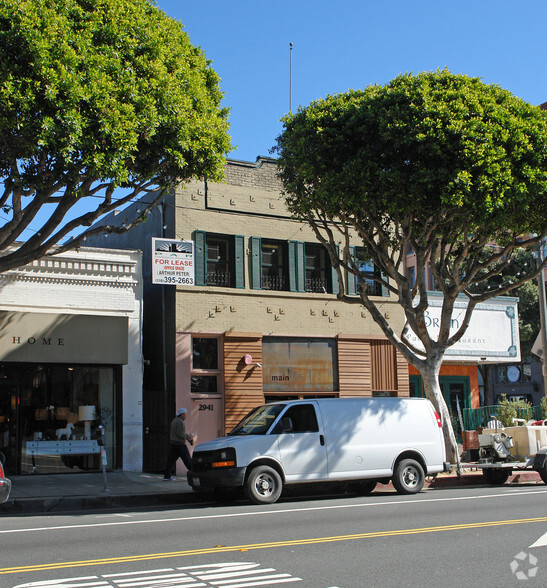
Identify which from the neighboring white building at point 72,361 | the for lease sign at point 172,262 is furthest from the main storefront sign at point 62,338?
the for lease sign at point 172,262

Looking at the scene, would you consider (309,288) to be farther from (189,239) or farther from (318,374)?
(189,239)

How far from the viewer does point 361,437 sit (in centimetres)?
1446

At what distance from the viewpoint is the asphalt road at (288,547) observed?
6848 millimetres

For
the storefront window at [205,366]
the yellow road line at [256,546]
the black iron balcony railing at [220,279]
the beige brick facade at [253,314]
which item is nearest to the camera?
the yellow road line at [256,546]

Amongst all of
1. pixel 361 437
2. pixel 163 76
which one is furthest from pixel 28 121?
pixel 361 437

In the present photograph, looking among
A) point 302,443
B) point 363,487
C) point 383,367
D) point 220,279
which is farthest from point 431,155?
point 383,367

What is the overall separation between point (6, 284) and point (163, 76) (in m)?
7.37

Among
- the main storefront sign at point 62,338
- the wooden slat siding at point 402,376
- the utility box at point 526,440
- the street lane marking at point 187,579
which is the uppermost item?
the main storefront sign at point 62,338

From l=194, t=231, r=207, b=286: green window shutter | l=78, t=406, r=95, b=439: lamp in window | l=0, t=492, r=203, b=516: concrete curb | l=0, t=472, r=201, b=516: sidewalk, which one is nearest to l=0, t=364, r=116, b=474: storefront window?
l=78, t=406, r=95, b=439: lamp in window

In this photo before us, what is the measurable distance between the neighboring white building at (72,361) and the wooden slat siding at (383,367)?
7789 millimetres

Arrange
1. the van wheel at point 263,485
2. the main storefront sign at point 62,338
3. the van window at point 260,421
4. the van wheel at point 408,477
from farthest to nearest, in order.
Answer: the main storefront sign at point 62,338 < the van wheel at point 408,477 < the van window at point 260,421 < the van wheel at point 263,485

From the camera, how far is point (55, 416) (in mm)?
18594

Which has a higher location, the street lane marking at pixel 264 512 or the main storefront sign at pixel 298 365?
the main storefront sign at pixel 298 365

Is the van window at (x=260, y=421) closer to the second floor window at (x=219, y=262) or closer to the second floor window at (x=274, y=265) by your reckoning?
the second floor window at (x=219, y=262)
